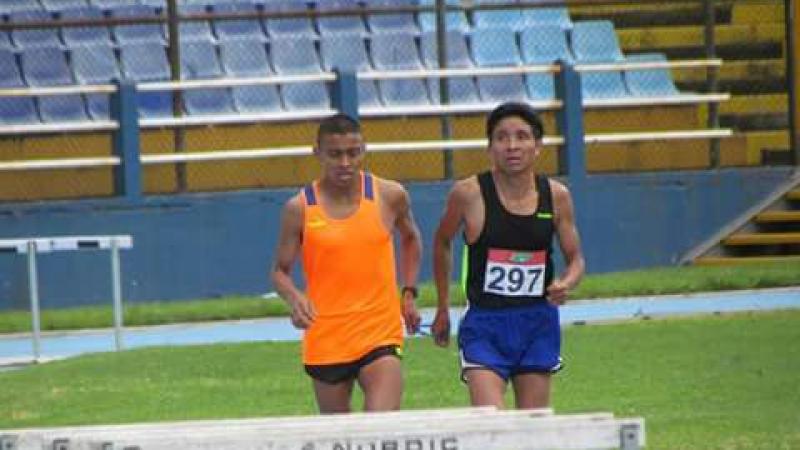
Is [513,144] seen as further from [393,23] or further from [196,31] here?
[393,23]

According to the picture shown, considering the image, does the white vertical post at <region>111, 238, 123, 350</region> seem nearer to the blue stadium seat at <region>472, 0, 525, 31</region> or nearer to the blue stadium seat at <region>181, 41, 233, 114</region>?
the blue stadium seat at <region>181, 41, 233, 114</region>

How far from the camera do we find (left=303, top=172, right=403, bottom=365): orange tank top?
11.5 m

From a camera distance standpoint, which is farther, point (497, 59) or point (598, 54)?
point (598, 54)

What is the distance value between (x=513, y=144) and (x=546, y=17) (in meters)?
17.9

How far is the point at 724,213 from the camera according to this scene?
2797 centimetres

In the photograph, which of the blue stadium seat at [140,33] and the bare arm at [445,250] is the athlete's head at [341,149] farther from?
the blue stadium seat at [140,33]

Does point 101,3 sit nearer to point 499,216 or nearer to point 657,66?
point 657,66

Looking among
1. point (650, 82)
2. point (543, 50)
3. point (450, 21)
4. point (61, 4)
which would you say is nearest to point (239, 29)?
point (61, 4)

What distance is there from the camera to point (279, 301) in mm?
24391

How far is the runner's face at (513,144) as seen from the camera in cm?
1120

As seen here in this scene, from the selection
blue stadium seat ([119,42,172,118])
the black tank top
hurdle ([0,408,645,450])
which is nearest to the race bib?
the black tank top

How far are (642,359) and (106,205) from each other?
803 centimetres

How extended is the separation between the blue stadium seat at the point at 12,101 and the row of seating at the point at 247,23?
0.23 metres

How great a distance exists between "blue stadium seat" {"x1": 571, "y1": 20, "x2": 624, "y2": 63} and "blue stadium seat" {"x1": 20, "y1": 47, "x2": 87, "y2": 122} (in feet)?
19.0
